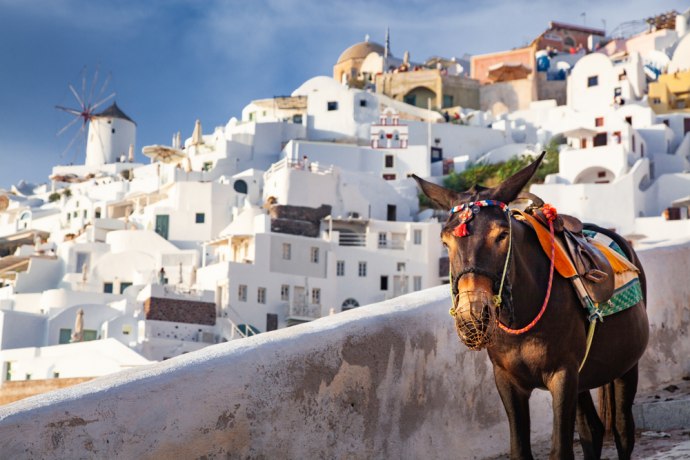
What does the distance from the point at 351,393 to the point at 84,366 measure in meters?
35.2

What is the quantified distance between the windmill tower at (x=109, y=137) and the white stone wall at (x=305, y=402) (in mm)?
94825

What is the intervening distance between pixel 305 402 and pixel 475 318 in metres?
1.76

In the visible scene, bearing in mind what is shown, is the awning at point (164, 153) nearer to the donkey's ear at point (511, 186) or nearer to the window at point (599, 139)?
the window at point (599, 139)

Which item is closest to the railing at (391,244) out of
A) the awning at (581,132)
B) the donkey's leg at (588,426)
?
the awning at (581,132)

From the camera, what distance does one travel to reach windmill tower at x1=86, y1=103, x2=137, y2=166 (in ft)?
332

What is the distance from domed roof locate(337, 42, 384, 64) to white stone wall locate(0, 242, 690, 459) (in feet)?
312

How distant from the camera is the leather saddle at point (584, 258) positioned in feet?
20.7

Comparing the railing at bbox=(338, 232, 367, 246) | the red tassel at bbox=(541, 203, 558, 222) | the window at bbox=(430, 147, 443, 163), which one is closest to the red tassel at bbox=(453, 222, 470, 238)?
the red tassel at bbox=(541, 203, 558, 222)

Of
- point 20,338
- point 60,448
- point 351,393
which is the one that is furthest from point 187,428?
point 20,338

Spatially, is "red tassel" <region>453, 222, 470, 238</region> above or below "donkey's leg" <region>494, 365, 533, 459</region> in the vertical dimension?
above

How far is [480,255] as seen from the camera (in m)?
5.68

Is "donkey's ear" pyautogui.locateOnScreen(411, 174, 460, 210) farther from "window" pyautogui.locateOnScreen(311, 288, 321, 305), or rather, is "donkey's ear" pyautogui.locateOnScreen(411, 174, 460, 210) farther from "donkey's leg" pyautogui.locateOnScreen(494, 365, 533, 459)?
"window" pyautogui.locateOnScreen(311, 288, 321, 305)

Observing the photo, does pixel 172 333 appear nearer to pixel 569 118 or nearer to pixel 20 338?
pixel 20 338

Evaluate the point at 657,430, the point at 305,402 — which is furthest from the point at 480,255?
the point at 657,430
